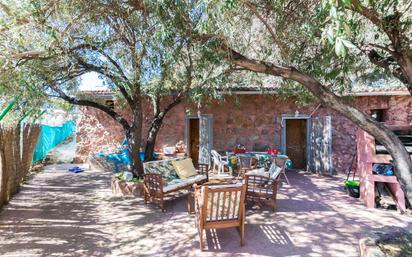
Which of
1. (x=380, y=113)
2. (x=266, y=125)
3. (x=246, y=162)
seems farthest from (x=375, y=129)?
(x=380, y=113)

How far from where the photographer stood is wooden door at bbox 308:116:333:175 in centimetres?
811

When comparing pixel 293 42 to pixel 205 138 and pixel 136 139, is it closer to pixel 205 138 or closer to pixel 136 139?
pixel 136 139

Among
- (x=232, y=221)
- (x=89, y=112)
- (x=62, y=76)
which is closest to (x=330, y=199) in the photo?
(x=232, y=221)

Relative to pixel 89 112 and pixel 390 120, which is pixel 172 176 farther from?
pixel 390 120

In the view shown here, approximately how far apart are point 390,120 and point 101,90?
945 centimetres

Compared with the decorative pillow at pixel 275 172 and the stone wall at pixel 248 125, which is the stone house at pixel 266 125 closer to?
the stone wall at pixel 248 125

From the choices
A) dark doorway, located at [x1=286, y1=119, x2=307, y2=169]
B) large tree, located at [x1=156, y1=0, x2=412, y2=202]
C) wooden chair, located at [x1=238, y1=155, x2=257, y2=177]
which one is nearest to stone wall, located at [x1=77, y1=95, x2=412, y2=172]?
dark doorway, located at [x1=286, y1=119, x2=307, y2=169]

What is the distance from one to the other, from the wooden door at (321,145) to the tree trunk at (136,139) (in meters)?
5.52

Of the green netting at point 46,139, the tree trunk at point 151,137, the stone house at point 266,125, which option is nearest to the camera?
the tree trunk at point 151,137

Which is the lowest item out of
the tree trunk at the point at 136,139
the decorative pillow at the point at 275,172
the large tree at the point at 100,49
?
the decorative pillow at the point at 275,172

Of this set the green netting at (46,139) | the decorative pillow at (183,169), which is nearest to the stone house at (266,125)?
the green netting at (46,139)

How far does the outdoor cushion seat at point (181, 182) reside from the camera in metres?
5.25

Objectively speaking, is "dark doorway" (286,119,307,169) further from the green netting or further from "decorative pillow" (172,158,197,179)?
the green netting

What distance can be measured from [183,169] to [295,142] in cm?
535
